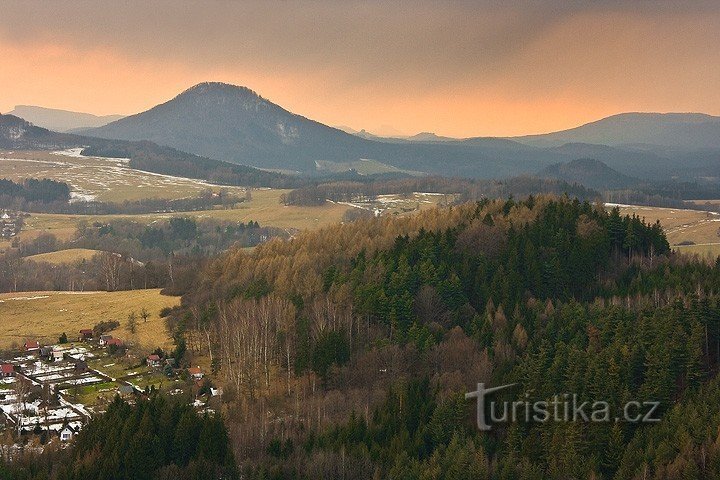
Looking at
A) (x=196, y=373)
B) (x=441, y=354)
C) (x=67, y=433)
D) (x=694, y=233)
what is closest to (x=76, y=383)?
(x=196, y=373)

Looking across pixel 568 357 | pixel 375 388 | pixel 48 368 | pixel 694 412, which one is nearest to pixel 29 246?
pixel 48 368

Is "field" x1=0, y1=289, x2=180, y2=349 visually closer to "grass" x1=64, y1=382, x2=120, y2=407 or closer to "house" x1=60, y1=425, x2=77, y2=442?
"grass" x1=64, y1=382, x2=120, y2=407

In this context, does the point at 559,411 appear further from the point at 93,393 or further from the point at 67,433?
the point at 93,393

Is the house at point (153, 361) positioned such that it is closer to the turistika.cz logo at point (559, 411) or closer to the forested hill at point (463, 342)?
the forested hill at point (463, 342)

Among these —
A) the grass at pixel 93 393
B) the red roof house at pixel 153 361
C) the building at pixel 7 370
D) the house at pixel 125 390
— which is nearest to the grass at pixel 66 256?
the building at pixel 7 370

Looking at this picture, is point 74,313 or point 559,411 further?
point 74,313

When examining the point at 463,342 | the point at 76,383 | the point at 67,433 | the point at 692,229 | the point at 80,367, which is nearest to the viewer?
the point at 67,433
